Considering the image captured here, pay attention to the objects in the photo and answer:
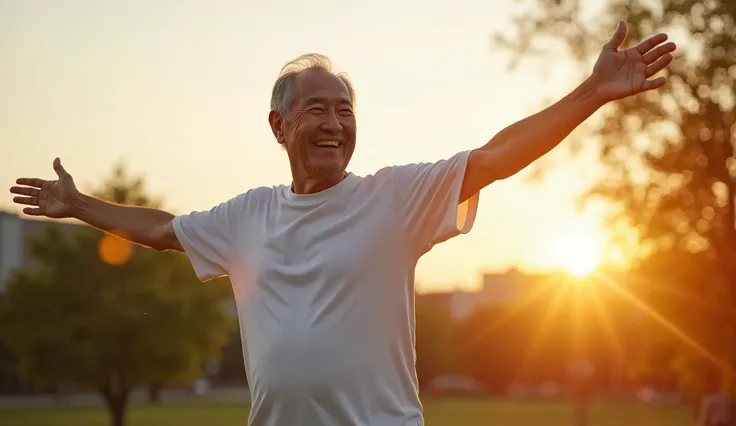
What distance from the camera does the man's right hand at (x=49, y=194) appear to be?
16.6 ft

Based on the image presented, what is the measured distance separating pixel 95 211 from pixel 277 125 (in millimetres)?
978

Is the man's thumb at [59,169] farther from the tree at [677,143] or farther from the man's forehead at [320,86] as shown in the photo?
the tree at [677,143]

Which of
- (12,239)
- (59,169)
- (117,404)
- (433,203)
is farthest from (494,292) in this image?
(433,203)

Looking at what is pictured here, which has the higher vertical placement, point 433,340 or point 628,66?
point 628,66

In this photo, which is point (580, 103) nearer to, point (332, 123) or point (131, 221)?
point (332, 123)

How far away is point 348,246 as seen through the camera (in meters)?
3.96

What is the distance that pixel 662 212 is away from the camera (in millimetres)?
26156

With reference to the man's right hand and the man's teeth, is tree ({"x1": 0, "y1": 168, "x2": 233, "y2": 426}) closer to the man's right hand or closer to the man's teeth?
the man's right hand

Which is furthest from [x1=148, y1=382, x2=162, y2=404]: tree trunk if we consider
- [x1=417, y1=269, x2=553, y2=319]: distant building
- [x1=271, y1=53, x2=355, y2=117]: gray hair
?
[x1=271, y1=53, x2=355, y2=117]: gray hair

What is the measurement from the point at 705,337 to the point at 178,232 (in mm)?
25603

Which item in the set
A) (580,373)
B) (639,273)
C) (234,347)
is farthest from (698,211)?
(234,347)

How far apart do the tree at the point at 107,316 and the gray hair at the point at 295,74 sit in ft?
110

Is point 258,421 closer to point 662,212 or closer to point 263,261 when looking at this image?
point 263,261

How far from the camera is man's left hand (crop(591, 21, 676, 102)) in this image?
3.79m
